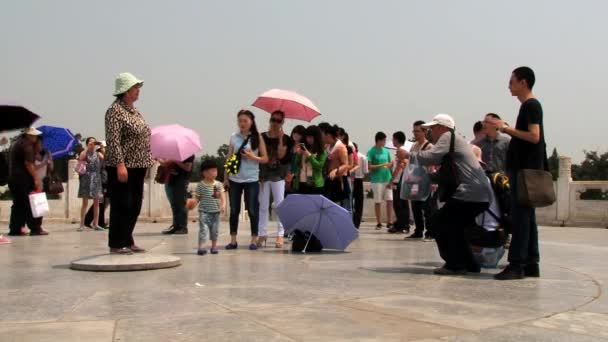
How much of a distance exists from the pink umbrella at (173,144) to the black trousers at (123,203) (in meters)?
4.29

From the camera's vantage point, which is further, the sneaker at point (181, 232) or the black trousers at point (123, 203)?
the sneaker at point (181, 232)

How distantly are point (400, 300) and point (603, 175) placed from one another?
121 feet

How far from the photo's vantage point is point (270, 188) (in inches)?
373

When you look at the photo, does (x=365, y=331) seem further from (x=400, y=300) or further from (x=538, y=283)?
(x=538, y=283)

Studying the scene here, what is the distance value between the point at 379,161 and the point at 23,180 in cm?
651

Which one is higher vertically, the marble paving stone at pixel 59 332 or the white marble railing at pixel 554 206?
the white marble railing at pixel 554 206

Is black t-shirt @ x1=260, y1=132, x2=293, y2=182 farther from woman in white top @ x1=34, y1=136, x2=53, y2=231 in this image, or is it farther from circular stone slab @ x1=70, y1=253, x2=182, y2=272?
woman in white top @ x1=34, y1=136, x2=53, y2=231

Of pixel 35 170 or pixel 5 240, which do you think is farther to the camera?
pixel 35 170

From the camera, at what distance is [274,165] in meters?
9.41

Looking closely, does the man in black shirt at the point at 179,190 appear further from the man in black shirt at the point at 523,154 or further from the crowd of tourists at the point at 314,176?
the man in black shirt at the point at 523,154

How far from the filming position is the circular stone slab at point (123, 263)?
6.96 m

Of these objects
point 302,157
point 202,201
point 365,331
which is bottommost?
point 365,331

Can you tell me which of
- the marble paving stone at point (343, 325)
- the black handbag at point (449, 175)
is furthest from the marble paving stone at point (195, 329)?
the black handbag at point (449, 175)

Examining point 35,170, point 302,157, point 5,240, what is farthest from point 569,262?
point 35,170
